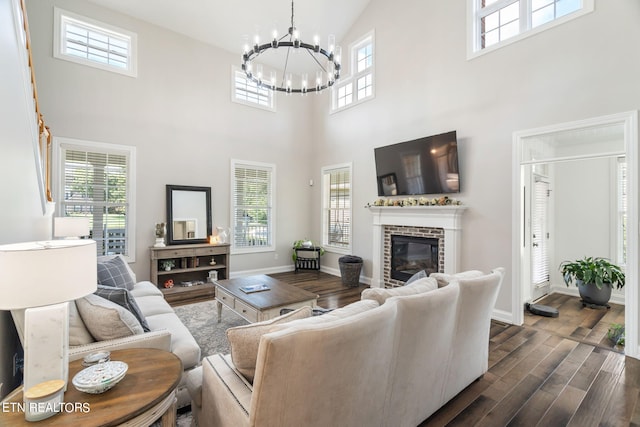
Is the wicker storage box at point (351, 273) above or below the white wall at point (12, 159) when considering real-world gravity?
below

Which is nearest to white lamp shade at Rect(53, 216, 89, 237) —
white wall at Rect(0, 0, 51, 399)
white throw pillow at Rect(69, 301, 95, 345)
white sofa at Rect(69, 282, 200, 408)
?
white wall at Rect(0, 0, 51, 399)

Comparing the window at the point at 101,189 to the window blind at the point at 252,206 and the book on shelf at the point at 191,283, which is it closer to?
the book on shelf at the point at 191,283

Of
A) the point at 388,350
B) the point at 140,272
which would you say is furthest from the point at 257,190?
the point at 388,350

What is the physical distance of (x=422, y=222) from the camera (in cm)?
468

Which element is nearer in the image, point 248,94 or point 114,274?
point 114,274

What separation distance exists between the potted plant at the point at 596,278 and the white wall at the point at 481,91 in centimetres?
149

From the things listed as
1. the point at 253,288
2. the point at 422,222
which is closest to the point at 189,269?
the point at 253,288

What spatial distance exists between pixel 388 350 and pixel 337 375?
377 millimetres

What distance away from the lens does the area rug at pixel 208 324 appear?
3.05 meters

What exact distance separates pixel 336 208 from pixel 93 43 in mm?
5217

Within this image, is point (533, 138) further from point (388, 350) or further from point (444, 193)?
point (388, 350)

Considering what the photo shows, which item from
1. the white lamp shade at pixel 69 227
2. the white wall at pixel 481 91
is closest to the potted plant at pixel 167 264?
the white lamp shade at pixel 69 227

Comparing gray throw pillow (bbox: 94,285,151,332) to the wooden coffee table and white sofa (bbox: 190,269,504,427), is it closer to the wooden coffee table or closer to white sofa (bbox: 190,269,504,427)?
white sofa (bbox: 190,269,504,427)

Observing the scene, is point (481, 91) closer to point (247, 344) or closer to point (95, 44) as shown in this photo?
point (247, 344)
